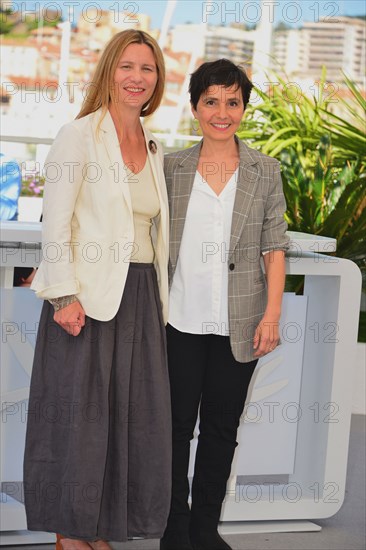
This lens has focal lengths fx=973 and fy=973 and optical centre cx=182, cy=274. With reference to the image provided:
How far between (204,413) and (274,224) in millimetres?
608

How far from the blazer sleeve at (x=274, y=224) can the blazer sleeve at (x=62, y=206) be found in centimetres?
60

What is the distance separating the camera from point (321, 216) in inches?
219

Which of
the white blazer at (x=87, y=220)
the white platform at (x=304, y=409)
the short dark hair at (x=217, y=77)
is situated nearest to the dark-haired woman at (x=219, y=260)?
the short dark hair at (x=217, y=77)

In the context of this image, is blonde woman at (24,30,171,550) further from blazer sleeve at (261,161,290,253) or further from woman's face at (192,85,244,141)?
blazer sleeve at (261,161,290,253)

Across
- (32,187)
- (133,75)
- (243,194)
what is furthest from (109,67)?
(32,187)

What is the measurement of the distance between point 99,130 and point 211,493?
1.15 m

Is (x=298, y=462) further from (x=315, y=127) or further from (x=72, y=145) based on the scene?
(x=315, y=127)

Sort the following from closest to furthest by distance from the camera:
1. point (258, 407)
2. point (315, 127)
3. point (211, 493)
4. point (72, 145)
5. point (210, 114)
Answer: point (72, 145)
point (210, 114)
point (211, 493)
point (258, 407)
point (315, 127)

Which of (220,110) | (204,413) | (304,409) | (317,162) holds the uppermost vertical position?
(220,110)

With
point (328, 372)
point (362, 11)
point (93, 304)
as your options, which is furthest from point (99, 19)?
point (93, 304)

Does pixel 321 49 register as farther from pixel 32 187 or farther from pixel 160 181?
pixel 160 181

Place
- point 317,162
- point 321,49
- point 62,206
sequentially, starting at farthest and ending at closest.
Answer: point 321,49 < point 317,162 < point 62,206

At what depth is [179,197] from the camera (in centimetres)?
→ 281

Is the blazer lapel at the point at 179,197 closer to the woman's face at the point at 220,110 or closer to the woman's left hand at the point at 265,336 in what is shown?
the woman's face at the point at 220,110
